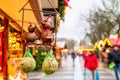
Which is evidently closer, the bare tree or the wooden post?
the wooden post

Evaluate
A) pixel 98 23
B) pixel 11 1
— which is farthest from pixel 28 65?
pixel 98 23

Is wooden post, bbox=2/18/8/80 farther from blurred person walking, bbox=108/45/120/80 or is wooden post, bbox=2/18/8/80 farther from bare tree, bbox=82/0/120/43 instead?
bare tree, bbox=82/0/120/43

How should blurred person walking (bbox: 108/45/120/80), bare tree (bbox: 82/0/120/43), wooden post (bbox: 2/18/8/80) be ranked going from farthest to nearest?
bare tree (bbox: 82/0/120/43) < blurred person walking (bbox: 108/45/120/80) < wooden post (bbox: 2/18/8/80)

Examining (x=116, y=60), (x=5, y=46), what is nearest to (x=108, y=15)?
(x=116, y=60)

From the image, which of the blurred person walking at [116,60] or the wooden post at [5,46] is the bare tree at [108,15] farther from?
the wooden post at [5,46]

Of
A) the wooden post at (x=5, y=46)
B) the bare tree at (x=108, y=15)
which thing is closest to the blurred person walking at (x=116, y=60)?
the wooden post at (x=5, y=46)

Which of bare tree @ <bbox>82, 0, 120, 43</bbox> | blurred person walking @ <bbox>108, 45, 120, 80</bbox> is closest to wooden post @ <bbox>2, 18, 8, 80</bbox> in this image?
blurred person walking @ <bbox>108, 45, 120, 80</bbox>

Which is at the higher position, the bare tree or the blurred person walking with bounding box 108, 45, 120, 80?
the bare tree

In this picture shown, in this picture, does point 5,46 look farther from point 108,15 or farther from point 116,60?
point 108,15

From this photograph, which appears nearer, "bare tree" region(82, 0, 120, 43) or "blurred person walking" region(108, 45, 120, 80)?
"blurred person walking" region(108, 45, 120, 80)

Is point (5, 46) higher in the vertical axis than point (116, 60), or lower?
higher

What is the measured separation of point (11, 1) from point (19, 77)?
4.68 metres

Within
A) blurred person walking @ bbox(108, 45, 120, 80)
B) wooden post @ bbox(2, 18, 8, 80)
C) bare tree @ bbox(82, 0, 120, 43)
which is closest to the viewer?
wooden post @ bbox(2, 18, 8, 80)

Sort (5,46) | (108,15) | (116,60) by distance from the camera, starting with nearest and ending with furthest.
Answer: (5,46)
(116,60)
(108,15)
